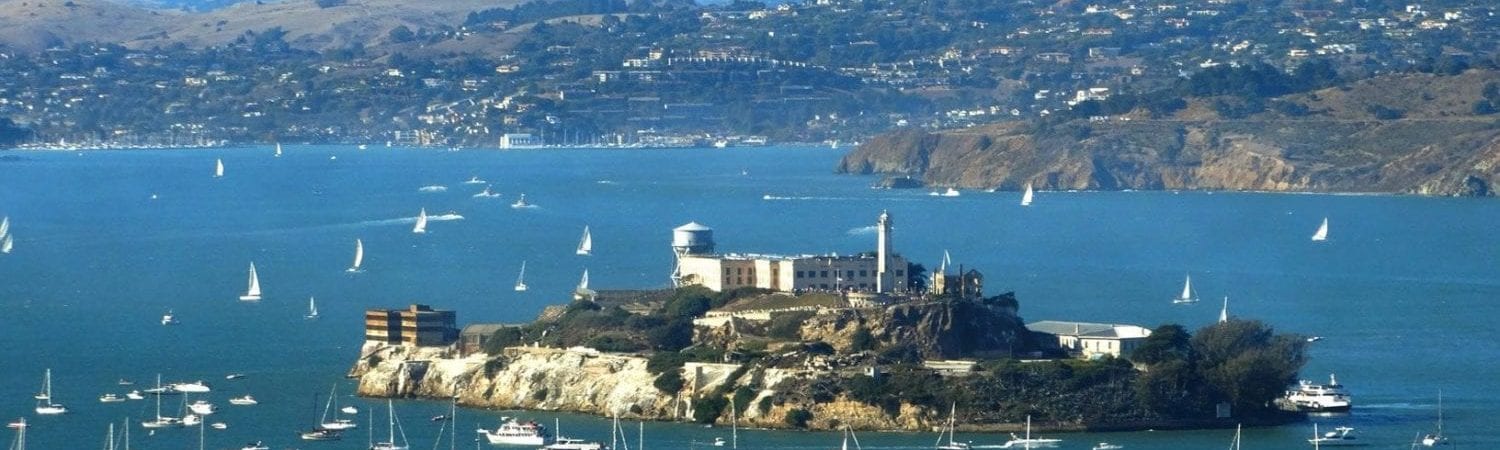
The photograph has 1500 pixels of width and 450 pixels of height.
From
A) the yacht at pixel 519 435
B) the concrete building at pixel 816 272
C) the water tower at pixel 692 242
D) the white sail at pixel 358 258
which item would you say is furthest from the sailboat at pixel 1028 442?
the white sail at pixel 358 258

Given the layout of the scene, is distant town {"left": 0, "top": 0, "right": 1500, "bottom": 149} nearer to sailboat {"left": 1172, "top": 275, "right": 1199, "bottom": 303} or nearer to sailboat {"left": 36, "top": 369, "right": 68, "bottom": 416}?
sailboat {"left": 1172, "top": 275, "right": 1199, "bottom": 303}

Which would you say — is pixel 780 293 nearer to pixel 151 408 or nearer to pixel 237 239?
pixel 151 408

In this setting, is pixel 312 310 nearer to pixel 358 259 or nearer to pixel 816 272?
pixel 358 259

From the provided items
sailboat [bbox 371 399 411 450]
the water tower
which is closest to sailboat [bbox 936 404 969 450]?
sailboat [bbox 371 399 411 450]

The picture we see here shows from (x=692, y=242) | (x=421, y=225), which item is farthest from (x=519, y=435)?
(x=421, y=225)

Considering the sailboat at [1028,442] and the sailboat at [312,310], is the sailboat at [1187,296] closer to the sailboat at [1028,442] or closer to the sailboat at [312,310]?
the sailboat at [312,310]

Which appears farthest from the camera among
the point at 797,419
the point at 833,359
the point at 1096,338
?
the point at 1096,338
